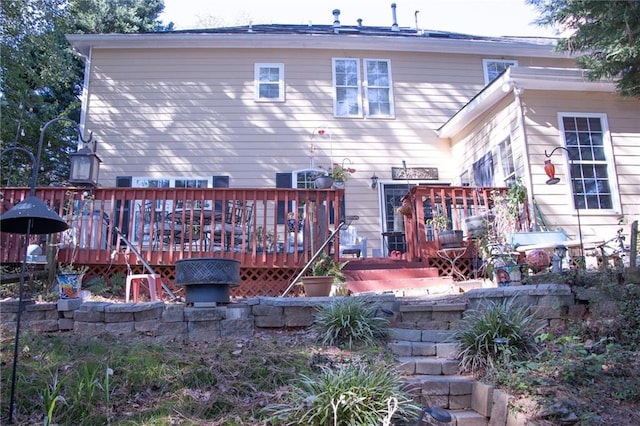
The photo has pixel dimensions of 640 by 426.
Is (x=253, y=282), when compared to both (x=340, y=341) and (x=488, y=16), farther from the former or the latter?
(x=488, y=16)

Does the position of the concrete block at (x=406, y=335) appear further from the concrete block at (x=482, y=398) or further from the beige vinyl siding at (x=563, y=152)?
the beige vinyl siding at (x=563, y=152)

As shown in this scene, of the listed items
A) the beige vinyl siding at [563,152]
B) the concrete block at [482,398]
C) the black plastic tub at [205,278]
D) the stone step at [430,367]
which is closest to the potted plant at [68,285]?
the black plastic tub at [205,278]

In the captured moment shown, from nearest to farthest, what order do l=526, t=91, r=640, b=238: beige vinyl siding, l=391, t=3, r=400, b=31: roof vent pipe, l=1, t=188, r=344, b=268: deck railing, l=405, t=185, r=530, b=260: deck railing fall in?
l=1, t=188, r=344, b=268: deck railing, l=405, t=185, r=530, b=260: deck railing, l=526, t=91, r=640, b=238: beige vinyl siding, l=391, t=3, r=400, b=31: roof vent pipe

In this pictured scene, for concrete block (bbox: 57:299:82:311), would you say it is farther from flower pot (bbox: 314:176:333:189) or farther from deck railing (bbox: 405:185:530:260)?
→ deck railing (bbox: 405:185:530:260)

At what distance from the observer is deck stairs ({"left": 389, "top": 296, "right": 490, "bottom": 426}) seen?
10.6ft

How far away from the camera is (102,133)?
931cm

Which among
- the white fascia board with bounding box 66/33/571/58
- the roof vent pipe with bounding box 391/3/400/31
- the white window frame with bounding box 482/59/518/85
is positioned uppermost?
the roof vent pipe with bounding box 391/3/400/31

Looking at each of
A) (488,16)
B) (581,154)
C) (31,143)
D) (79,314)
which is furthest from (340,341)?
(31,143)

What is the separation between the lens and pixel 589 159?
7.61 m

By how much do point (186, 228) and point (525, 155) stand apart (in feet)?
17.1

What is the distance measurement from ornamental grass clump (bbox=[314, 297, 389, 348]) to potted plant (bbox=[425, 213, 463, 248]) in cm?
264

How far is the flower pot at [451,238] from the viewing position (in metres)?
6.42

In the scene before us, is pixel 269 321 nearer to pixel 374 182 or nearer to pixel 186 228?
pixel 186 228

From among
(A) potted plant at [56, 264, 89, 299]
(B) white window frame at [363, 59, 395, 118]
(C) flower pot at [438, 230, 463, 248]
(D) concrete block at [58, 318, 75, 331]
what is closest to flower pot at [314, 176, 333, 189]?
(C) flower pot at [438, 230, 463, 248]
